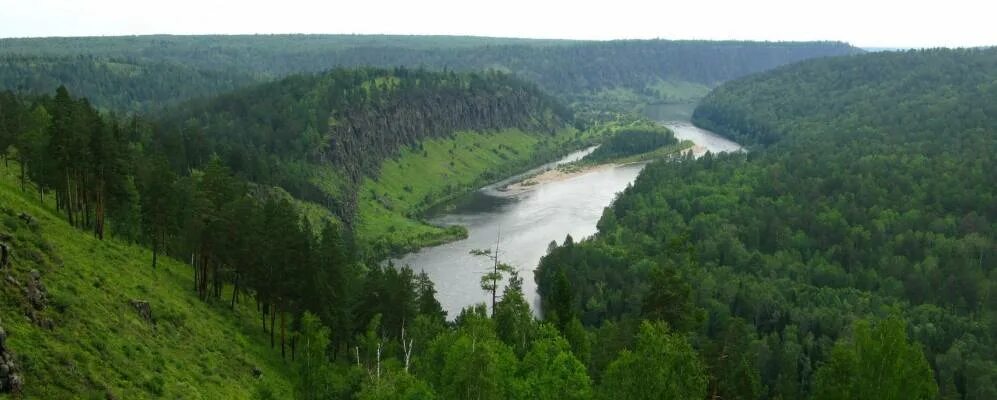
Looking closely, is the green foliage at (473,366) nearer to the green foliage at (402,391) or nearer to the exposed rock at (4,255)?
the green foliage at (402,391)

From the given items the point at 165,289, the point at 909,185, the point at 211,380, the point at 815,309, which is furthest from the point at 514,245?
the point at 211,380

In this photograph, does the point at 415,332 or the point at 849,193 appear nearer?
the point at 415,332

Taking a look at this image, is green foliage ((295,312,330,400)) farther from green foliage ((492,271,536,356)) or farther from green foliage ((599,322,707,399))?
green foliage ((599,322,707,399))

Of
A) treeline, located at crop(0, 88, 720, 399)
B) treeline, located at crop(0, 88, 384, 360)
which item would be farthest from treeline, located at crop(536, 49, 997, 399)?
treeline, located at crop(0, 88, 384, 360)

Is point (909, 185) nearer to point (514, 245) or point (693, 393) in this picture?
point (514, 245)

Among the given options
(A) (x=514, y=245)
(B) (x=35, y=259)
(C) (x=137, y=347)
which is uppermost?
(B) (x=35, y=259)

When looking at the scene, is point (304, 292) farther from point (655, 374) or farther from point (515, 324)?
point (655, 374)

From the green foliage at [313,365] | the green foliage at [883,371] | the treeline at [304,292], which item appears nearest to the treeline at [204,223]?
the treeline at [304,292]
